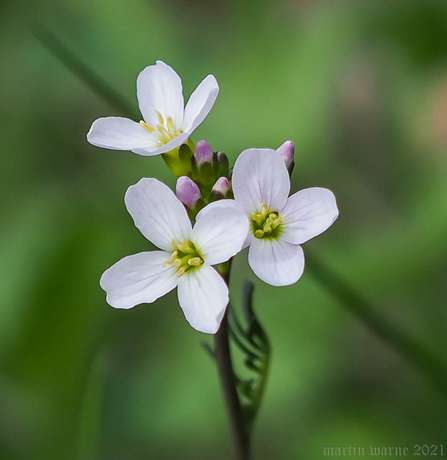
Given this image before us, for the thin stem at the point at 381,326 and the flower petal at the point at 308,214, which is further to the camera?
the thin stem at the point at 381,326

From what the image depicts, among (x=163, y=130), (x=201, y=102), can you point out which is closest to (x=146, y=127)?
(x=163, y=130)

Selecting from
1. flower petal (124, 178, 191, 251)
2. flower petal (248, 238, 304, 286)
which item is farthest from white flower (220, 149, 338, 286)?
flower petal (124, 178, 191, 251)

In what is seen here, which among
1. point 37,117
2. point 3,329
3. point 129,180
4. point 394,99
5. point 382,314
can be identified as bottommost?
point 3,329

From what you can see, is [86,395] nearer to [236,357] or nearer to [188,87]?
[236,357]

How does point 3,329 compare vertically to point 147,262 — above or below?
above

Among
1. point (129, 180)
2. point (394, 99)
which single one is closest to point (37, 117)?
point (129, 180)

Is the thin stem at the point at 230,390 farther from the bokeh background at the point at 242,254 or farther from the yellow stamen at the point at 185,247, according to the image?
the bokeh background at the point at 242,254

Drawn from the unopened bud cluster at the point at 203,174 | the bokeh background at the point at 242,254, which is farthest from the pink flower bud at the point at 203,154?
the bokeh background at the point at 242,254
